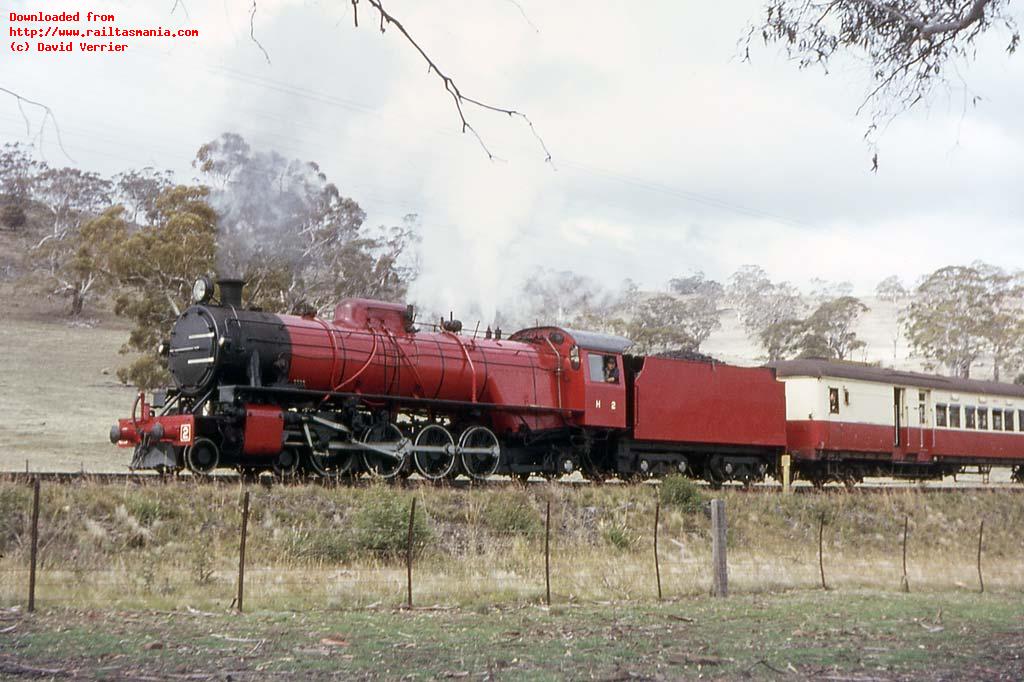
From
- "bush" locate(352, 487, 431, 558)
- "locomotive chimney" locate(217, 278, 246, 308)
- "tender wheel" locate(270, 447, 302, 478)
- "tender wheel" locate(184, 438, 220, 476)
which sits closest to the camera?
"bush" locate(352, 487, 431, 558)

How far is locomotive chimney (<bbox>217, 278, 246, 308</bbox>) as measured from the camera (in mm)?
18156

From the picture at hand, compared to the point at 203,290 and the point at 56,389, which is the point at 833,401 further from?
the point at 56,389

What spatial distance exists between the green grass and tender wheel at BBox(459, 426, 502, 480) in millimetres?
7860

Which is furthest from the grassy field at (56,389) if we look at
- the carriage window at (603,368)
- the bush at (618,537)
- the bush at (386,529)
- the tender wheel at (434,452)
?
the bush at (618,537)

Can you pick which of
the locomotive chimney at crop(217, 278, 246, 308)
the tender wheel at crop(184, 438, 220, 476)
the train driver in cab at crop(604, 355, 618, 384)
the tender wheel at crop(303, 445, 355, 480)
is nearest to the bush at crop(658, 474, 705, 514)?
the train driver in cab at crop(604, 355, 618, 384)

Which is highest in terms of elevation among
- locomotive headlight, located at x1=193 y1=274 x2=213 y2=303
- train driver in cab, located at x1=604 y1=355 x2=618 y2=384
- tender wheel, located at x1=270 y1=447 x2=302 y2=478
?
locomotive headlight, located at x1=193 y1=274 x2=213 y2=303

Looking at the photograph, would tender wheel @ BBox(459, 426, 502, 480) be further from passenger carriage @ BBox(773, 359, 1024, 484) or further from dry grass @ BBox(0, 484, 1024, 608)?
passenger carriage @ BBox(773, 359, 1024, 484)

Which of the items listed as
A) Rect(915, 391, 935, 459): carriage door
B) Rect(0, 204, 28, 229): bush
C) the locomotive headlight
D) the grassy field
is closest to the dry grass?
the locomotive headlight

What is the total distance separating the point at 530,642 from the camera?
9.27m

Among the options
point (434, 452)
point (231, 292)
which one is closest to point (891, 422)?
point (434, 452)

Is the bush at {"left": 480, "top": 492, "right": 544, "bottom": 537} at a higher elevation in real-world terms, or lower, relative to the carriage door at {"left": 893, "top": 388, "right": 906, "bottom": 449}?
lower

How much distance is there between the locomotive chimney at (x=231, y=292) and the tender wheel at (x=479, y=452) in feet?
15.7

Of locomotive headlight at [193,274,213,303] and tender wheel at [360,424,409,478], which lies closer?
locomotive headlight at [193,274,213,303]

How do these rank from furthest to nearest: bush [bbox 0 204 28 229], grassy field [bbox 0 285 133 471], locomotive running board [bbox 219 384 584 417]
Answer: bush [bbox 0 204 28 229] < grassy field [bbox 0 285 133 471] < locomotive running board [bbox 219 384 584 417]
